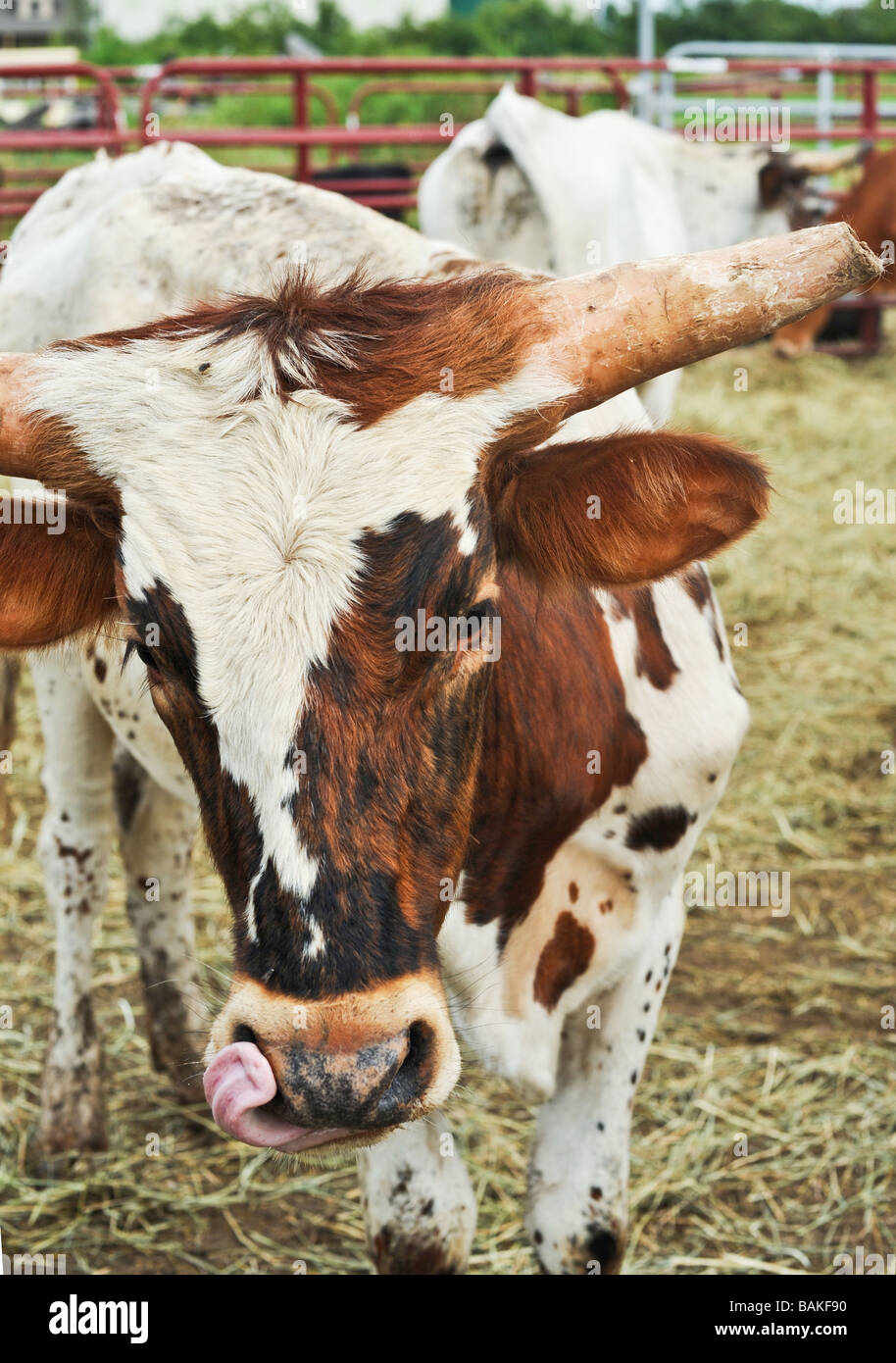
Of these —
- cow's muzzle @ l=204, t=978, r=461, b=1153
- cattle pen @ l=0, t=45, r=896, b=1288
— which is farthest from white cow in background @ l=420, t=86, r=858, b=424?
cow's muzzle @ l=204, t=978, r=461, b=1153

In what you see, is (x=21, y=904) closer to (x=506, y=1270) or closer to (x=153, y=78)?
(x=506, y=1270)

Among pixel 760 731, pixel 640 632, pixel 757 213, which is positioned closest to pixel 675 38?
pixel 757 213

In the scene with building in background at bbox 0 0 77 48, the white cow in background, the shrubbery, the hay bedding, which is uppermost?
building in background at bbox 0 0 77 48

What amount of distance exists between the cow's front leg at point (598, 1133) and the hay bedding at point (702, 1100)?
255 millimetres

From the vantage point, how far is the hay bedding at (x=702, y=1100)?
3189 mm

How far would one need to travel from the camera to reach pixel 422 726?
1.87 metres

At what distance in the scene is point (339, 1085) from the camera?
1684mm

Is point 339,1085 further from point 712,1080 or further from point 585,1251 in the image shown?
point 712,1080

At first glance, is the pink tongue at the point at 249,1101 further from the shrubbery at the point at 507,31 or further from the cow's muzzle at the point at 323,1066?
the shrubbery at the point at 507,31

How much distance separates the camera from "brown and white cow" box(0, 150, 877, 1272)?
178 centimetres

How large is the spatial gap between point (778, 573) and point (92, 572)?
5.37 meters

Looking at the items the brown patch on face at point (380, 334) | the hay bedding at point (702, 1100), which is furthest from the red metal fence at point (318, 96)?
the brown patch on face at point (380, 334)

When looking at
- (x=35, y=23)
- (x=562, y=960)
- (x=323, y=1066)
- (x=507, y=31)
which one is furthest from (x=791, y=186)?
(x=35, y=23)

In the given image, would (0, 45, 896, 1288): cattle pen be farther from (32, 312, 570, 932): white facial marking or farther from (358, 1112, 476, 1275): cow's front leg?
(32, 312, 570, 932): white facial marking
